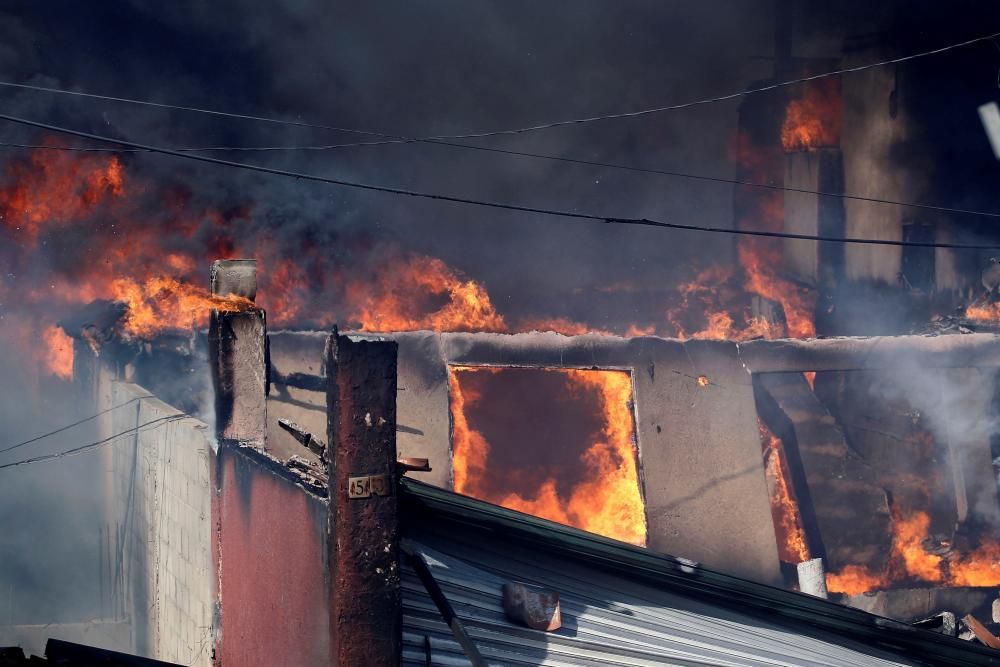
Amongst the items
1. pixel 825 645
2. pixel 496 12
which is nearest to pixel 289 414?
pixel 825 645

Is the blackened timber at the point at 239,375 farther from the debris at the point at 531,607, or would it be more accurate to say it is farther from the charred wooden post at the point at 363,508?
the charred wooden post at the point at 363,508

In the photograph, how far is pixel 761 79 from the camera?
25531 millimetres

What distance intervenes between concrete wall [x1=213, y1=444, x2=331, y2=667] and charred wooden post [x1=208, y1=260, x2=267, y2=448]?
291 millimetres

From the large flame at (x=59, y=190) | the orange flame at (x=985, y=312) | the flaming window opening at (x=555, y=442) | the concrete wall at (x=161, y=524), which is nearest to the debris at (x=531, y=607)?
the concrete wall at (x=161, y=524)

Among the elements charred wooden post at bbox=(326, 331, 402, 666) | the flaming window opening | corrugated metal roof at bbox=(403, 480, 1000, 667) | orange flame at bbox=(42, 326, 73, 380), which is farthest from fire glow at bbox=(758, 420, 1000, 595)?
orange flame at bbox=(42, 326, 73, 380)

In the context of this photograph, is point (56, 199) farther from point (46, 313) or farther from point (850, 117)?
point (850, 117)

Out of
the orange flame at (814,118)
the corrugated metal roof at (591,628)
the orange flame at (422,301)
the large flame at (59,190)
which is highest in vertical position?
the orange flame at (814,118)

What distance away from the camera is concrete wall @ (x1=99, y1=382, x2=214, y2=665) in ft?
33.4

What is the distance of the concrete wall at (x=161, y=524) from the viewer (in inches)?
401

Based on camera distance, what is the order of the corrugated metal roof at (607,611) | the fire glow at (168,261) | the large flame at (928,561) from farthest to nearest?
the fire glow at (168,261), the large flame at (928,561), the corrugated metal roof at (607,611)

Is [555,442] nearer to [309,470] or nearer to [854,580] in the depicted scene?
[854,580]

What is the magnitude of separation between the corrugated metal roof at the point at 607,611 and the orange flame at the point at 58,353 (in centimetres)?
1760

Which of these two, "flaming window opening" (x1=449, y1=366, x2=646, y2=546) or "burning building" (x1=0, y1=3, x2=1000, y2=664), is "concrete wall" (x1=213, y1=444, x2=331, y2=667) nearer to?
"burning building" (x1=0, y1=3, x2=1000, y2=664)

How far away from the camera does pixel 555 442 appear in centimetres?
1588
